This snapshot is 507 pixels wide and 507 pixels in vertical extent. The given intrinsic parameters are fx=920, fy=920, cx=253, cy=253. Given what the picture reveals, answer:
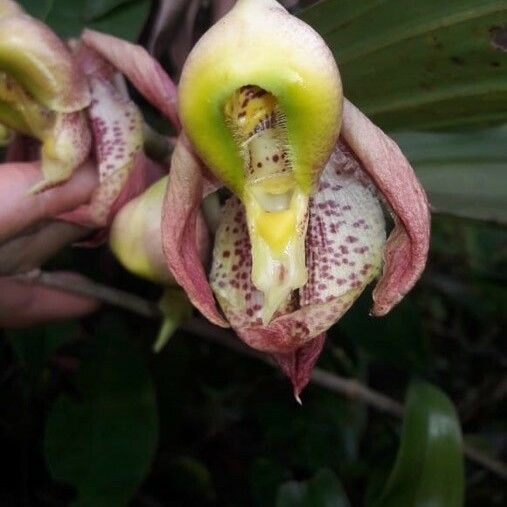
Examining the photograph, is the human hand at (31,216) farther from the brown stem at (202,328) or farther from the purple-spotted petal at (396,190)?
the purple-spotted petal at (396,190)

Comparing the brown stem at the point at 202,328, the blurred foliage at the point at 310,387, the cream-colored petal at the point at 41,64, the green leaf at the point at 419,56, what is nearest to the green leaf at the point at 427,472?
the blurred foliage at the point at 310,387

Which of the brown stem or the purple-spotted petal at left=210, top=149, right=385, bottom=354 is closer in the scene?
the purple-spotted petal at left=210, top=149, right=385, bottom=354

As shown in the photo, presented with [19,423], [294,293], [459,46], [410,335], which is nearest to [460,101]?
[459,46]

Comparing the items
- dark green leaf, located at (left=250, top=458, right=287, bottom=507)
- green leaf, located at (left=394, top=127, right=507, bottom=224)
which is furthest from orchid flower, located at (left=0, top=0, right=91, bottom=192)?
dark green leaf, located at (left=250, top=458, right=287, bottom=507)

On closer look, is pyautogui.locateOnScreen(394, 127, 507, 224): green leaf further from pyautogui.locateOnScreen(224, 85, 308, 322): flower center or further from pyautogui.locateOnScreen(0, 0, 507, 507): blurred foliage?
pyautogui.locateOnScreen(224, 85, 308, 322): flower center

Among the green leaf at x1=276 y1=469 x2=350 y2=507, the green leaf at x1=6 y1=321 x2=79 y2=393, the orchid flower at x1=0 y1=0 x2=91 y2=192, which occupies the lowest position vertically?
the green leaf at x1=276 y1=469 x2=350 y2=507

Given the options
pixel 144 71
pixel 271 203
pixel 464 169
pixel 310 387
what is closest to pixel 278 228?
pixel 271 203
